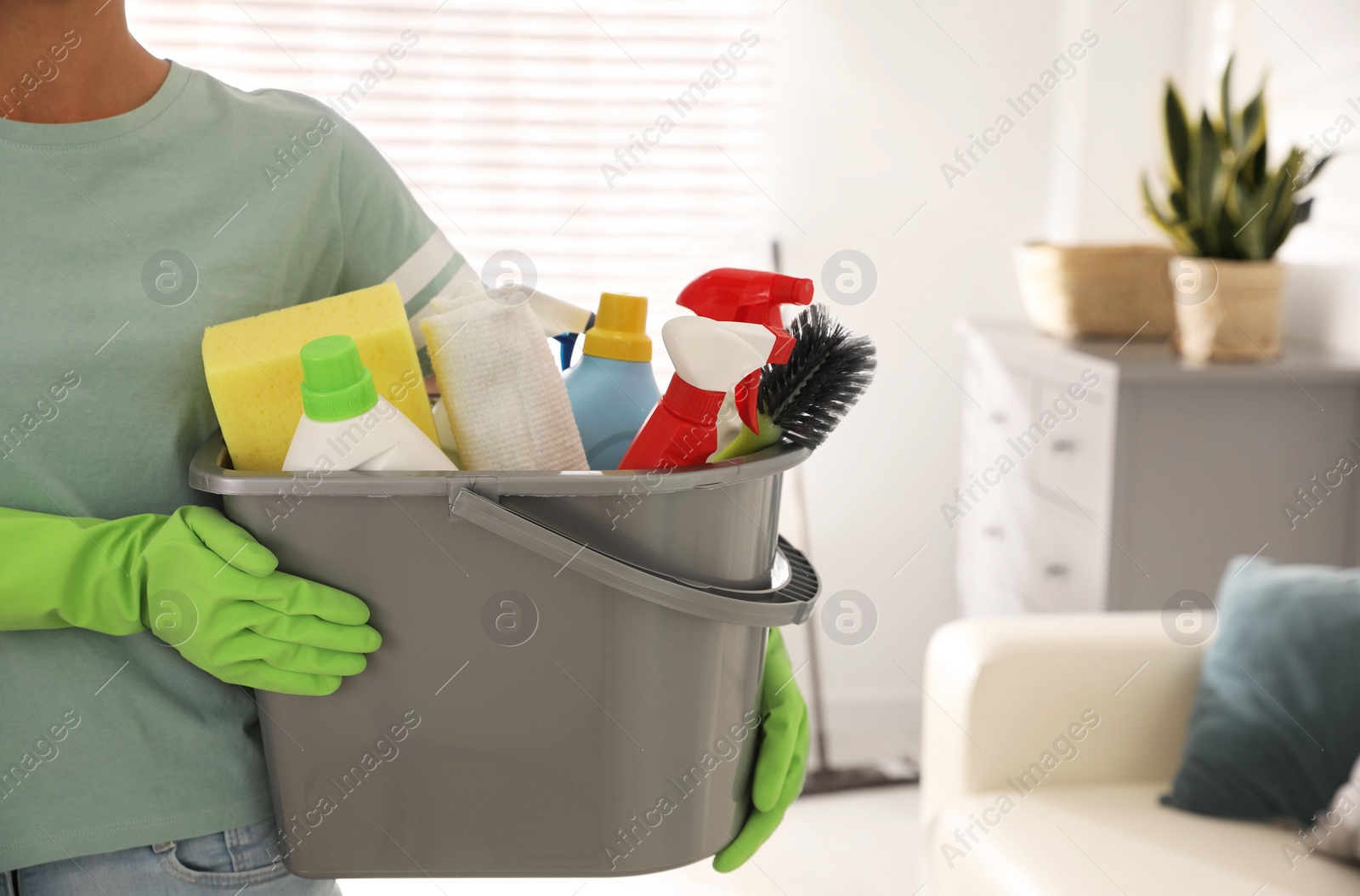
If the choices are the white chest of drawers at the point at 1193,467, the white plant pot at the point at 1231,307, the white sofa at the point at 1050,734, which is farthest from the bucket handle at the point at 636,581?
the white plant pot at the point at 1231,307

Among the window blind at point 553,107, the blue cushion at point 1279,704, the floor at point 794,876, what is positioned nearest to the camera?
the blue cushion at point 1279,704

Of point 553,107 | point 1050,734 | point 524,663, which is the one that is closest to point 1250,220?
point 1050,734

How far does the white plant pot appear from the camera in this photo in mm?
1596

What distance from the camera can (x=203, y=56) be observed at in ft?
6.66

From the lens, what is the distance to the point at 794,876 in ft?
5.98

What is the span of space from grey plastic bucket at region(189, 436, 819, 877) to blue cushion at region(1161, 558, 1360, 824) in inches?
41.4

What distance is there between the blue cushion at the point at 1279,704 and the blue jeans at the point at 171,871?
1.17 m

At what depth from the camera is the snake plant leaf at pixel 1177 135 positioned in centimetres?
166

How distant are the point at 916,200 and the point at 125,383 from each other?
1932 millimetres

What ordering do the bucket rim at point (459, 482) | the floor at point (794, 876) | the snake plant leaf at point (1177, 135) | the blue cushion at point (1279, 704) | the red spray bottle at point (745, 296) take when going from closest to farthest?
the bucket rim at point (459, 482) < the red spray bottle at point (745, 296) < the blue cushion at point (1279, 704) < the snake plant leaf at point (1177, 135) < the floor at point (794, 876)

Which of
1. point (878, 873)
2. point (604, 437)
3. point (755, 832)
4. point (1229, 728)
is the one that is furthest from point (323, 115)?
point (878, 873)

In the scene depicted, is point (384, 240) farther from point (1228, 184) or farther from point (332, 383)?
point (1228, 184)

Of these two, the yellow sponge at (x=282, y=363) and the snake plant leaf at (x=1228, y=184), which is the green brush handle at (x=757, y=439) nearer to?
the yellow sponge at (x=282, y=363)

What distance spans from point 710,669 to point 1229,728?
109cm
